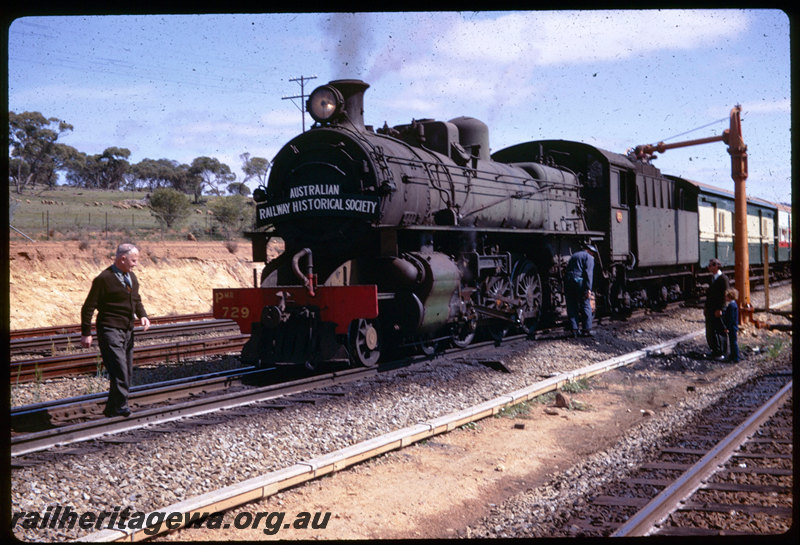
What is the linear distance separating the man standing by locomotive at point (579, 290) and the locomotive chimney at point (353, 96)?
5.06 meters

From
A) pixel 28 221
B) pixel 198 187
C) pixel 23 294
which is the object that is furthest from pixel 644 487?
pixel 198 187

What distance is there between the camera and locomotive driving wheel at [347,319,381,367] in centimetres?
805

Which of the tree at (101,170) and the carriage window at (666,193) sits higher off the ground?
the tree at (101,170)

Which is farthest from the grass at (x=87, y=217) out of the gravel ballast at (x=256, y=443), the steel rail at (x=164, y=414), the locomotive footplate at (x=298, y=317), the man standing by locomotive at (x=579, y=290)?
the gravel ballast at (x=256, y=443)

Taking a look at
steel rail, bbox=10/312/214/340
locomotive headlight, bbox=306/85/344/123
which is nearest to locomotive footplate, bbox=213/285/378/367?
locomotive headlight, bbox=306/85/344/123

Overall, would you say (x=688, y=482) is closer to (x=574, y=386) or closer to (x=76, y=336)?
(x=574, y=386)

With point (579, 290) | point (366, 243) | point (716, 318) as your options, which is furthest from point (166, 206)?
point (716, 318)

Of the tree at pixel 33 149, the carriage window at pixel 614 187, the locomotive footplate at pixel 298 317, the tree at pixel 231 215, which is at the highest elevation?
the tree at pixel 33 149

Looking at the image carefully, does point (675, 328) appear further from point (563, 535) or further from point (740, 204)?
point (563, 535)

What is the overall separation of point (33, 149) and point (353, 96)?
32.1 metres

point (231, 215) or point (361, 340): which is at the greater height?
point (231, 215)

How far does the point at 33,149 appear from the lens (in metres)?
34.1

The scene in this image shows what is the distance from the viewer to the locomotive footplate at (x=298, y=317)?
24.9ft

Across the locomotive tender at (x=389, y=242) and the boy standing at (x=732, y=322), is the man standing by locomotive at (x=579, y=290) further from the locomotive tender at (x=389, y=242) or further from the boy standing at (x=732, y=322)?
the boy standing at (x=732, y=322)
